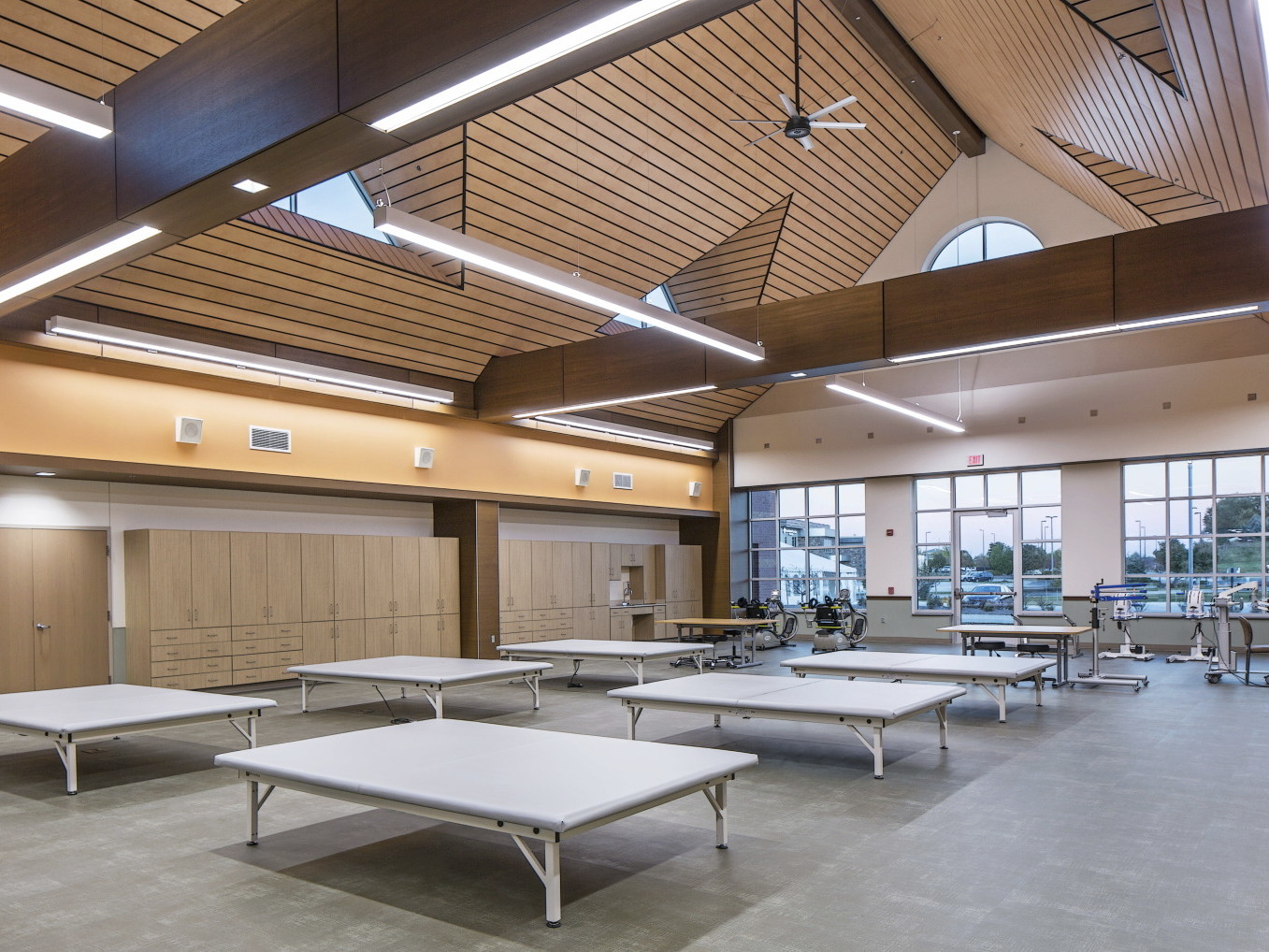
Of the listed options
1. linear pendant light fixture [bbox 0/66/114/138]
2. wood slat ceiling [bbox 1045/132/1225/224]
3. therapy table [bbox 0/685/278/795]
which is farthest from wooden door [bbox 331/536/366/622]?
wood slat ceiling [bbox 1045/132/1225/224]

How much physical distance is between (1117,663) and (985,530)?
391 centimetres

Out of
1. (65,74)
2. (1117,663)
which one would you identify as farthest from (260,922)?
(1117,663)

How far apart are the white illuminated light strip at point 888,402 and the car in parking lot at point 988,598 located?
114 inches

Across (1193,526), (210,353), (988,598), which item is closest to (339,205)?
(210,353)

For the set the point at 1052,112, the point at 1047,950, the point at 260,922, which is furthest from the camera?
the point at 1052,112

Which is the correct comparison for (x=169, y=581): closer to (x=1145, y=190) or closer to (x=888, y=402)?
(x=888, y=402)

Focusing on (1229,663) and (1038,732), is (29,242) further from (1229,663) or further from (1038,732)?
(1229,663)

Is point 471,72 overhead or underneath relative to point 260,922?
overhead

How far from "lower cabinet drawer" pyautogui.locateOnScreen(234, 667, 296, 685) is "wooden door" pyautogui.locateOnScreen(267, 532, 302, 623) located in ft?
1.99

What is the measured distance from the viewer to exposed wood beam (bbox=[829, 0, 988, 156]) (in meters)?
10.8

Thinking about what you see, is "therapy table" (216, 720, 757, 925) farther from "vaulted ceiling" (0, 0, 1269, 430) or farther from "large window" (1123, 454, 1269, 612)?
"large window" (1123, 454, 1269, 612)

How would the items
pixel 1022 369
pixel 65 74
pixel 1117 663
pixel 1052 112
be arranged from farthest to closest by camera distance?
pixel 1022 369 → pixel 1117 663 → pixel 1052 112 → pixel 65 74

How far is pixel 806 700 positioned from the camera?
670 centimetres

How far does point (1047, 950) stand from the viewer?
3395mm
